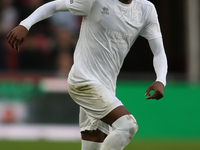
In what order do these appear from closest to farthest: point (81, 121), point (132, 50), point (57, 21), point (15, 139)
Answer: point (81, 121)
point (15, 139)
point (57, 21)
point (132, 50)

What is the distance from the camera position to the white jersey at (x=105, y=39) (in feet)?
17.5

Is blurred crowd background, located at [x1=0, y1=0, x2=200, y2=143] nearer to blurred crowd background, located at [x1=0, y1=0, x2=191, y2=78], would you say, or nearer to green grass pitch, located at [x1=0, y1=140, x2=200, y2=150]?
blurred crowd background, located at [x1=0, y1=0, x2=191, y2=78]

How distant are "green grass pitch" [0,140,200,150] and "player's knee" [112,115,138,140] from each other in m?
4.25

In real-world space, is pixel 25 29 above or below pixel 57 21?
above

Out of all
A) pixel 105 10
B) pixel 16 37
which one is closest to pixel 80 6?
pixel 105 10

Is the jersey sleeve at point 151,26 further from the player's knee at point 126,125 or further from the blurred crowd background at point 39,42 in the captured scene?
the blurred crowd background at point 39,42

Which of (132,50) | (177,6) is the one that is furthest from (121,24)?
(177,6)

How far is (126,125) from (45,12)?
1575 millimetres

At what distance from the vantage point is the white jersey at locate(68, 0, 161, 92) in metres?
5.34

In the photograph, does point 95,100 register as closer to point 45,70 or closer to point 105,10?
point 105,10

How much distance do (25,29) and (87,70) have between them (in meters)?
0.83

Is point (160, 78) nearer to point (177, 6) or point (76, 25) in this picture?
point (76, 25)

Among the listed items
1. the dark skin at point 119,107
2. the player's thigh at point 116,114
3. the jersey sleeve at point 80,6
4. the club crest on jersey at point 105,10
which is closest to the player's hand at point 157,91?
the dark skin at point 119,107

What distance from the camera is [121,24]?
17.7 feet
